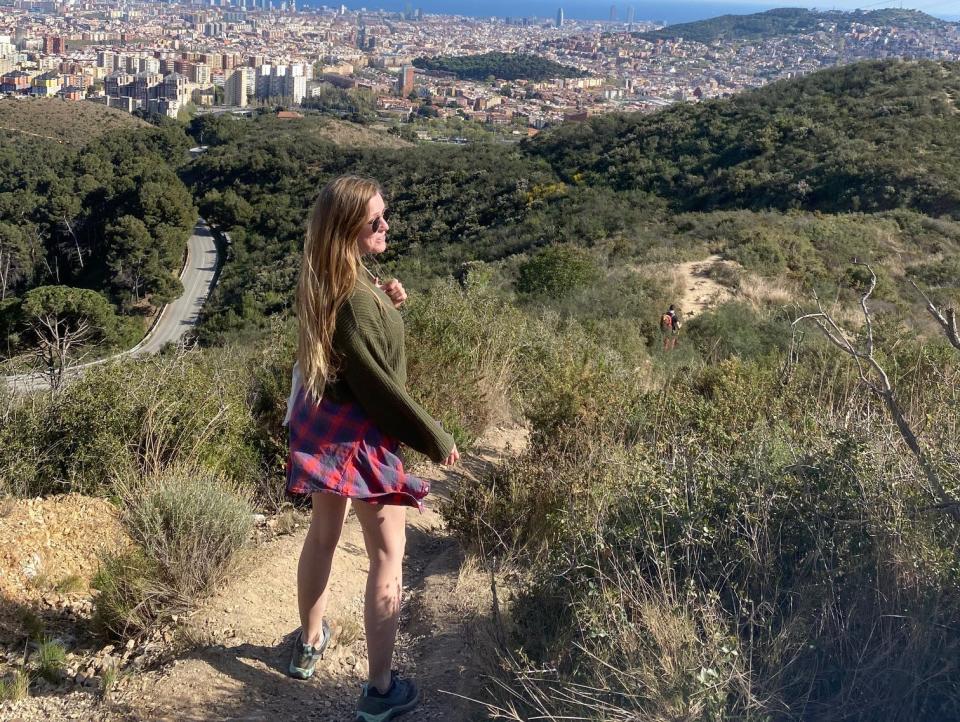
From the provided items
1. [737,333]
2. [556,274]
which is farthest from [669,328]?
[556,274]

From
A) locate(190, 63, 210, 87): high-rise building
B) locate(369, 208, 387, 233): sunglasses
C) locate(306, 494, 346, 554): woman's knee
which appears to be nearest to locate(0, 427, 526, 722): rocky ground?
locate(306, 494, 346, 554): woman's knee

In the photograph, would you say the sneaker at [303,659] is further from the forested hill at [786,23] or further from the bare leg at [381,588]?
the forested hill at [786,23]

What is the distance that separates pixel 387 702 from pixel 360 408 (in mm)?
752

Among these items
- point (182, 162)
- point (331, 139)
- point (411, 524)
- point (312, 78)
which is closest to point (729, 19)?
point (312, 78)

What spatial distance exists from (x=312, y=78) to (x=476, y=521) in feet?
342

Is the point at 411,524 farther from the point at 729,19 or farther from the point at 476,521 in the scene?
the point at 729,19

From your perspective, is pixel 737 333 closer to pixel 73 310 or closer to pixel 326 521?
pixel 326 521

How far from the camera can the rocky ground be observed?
89.0 inches

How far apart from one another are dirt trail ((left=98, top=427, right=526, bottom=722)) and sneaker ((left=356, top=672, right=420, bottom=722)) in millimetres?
76

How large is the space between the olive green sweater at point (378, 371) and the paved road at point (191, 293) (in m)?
17.7

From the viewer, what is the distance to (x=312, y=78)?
3932 inches

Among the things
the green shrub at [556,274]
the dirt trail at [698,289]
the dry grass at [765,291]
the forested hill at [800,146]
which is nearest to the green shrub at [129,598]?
the dirt trail at [698,289]

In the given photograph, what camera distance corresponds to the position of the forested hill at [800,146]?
70.9ft

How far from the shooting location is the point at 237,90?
87625mm
